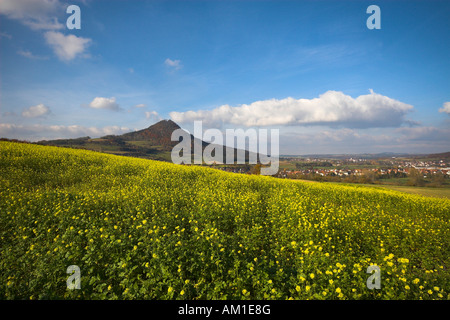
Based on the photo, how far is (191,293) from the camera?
135 inches

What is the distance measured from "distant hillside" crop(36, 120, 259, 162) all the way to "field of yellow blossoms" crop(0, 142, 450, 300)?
3231 inches

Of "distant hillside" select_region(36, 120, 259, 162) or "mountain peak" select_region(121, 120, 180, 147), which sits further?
"mountain peak" select_region(121, 120, 180, 147)

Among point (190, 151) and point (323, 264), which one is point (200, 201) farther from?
point (190, 151)

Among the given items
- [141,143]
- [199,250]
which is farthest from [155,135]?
[199,250]

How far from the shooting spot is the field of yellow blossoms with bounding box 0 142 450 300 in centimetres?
348

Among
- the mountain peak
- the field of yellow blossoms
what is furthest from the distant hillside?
the field of yellow blossoms

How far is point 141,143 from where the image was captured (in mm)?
133125

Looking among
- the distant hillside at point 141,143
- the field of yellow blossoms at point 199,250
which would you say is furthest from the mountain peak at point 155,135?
the field of yellow blossoms at point 199,250

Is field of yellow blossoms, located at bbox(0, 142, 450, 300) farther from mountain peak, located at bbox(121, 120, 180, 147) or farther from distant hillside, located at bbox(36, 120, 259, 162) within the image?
mountain peak, located at bbox(121, 120, 180, 147)

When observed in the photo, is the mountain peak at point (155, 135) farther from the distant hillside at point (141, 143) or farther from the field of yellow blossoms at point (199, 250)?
the field of yellow blossoms at point (199, 250)

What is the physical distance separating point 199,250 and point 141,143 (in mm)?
142356

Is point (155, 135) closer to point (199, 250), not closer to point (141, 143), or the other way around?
point (141, 143)
